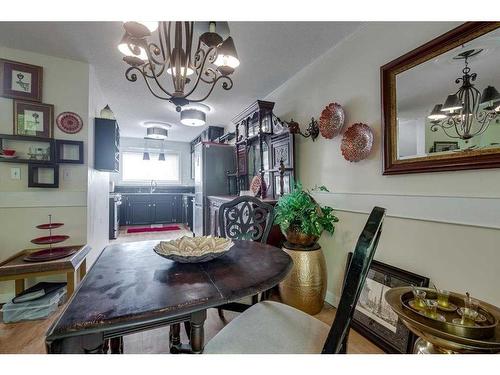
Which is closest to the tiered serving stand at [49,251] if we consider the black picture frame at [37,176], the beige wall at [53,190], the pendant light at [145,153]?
the beige wall at [53,190]

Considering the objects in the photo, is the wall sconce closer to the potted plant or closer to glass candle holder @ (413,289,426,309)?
the potted plant

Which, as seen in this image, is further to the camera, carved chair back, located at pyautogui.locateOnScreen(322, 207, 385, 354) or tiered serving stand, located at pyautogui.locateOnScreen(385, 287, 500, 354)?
tiered serving stand, located at pyautogui.locateOnScreen(385, 287, 500, 354)

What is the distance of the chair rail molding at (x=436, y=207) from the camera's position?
1.20m

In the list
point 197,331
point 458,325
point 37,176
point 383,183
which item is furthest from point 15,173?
point 458,325

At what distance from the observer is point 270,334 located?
98cm

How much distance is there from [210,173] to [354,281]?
12.1ft

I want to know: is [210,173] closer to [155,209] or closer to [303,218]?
[303,218]

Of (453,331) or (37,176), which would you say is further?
(37,176)

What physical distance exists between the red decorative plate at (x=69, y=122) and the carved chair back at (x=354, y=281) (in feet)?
9.67

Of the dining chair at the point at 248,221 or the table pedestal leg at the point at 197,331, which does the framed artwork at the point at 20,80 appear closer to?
the dining chair at the point at 248,221

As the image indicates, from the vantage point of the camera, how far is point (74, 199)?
2.50m

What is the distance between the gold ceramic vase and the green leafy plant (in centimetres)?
18

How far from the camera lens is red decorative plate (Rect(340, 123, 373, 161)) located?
1.83 meters

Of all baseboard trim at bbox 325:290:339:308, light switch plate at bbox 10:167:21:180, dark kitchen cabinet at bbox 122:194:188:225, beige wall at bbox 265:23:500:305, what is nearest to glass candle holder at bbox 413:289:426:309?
beige wall at bbox 265:23:500:305
